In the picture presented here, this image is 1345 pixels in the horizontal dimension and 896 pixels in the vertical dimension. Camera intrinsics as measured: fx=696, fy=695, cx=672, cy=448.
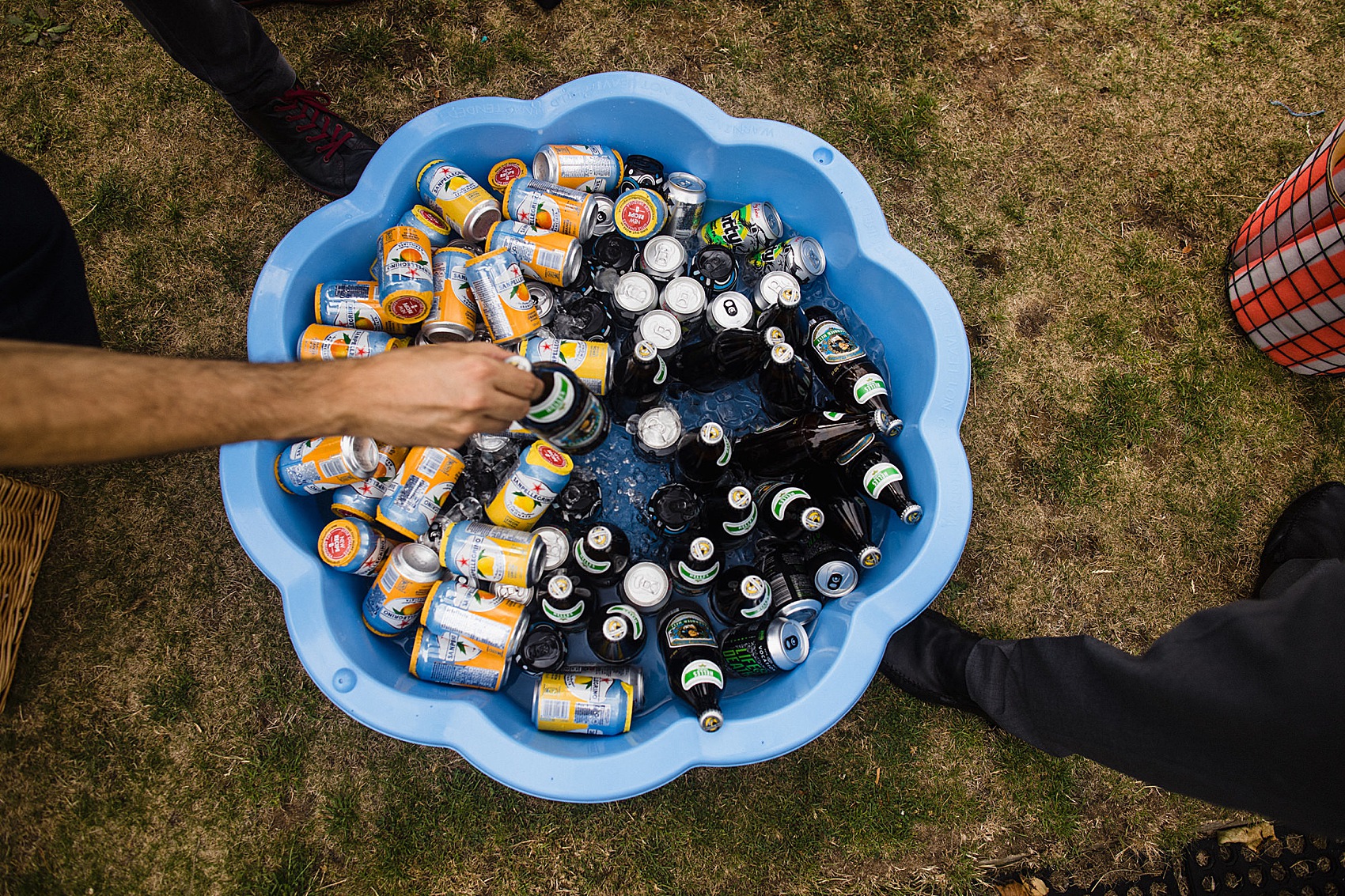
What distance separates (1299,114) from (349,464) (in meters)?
3.60

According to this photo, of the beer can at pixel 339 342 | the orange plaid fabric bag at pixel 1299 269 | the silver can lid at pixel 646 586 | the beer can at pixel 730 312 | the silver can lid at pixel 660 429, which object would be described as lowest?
the beer can at pixel 339 342

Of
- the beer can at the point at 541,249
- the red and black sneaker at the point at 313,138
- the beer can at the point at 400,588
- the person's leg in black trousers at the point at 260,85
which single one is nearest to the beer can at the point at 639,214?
the beer can at the point at 541,249

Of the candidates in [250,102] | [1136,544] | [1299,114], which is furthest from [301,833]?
[1299,114]

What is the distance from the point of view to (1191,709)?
152 centimetres

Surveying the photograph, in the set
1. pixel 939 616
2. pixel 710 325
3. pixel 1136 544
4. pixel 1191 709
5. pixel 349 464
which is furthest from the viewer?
pixel 1136 544

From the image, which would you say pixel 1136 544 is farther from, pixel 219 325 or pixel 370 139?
pixel 219 325

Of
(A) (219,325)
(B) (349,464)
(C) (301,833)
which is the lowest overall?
(C) (301,833)

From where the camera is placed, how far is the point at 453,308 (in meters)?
1.97

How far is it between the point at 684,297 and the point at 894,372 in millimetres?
746

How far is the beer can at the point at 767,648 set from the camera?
1.85m

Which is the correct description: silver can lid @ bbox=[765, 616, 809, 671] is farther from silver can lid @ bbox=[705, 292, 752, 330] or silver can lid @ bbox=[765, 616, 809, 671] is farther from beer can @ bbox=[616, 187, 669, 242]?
beer can @ bbox=[616, 187, 669, 242]

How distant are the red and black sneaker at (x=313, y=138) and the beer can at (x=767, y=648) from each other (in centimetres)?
187

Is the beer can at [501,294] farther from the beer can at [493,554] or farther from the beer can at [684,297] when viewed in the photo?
the beer can at [493,554]

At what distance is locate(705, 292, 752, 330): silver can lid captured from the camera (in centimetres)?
200
